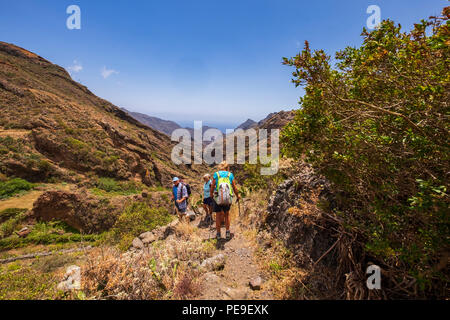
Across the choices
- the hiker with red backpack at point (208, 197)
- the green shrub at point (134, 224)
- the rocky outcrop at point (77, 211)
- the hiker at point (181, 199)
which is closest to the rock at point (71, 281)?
the green shrub at point (134, 224)

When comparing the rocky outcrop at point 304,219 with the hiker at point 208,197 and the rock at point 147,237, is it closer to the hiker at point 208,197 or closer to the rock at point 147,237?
the hiker at point 208,197

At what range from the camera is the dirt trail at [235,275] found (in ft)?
8.67

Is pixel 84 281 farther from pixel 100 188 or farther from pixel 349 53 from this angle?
pixel 100 188

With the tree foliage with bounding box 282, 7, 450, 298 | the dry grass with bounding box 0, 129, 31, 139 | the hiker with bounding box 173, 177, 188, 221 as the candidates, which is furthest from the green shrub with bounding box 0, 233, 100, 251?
the dry grass with bounding box 0, 129, 31, 139

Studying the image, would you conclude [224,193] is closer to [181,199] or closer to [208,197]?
[208,197]

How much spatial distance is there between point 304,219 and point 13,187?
21012mm

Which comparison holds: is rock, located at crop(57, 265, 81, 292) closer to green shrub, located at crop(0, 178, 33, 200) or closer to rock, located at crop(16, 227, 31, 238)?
rock, located at crop(16, 227, 31, 238)

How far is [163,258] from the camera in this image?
3.31 meters

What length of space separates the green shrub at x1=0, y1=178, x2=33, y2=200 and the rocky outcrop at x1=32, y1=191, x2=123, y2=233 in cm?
611

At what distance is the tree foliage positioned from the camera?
1.68m

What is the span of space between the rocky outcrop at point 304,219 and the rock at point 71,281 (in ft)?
10.5

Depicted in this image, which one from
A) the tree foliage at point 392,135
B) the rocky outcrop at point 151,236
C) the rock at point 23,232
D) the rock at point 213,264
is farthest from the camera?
the rock at point 23,232

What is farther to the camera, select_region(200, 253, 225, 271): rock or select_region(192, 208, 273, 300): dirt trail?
select_region(200, 253, 225, 271): rock
